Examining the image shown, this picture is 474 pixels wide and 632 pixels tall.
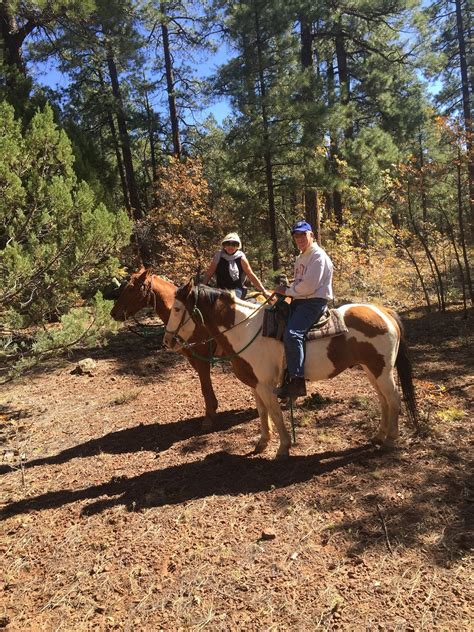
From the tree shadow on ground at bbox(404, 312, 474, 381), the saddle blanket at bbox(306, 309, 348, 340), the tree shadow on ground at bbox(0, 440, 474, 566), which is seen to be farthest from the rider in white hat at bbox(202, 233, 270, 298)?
the tree shadow on ground at bbox(404, 312, 474, 381)

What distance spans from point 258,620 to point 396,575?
3.14 ft

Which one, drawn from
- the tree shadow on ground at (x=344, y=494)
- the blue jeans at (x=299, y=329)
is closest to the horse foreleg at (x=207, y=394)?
the tree shadow on ground at (x=344, y=494)

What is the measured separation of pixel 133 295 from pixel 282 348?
243 cm

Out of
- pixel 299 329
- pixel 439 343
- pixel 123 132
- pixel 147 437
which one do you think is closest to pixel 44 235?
pixel 147 437

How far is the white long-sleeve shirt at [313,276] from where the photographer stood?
12.5 feet

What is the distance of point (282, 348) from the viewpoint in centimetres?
418

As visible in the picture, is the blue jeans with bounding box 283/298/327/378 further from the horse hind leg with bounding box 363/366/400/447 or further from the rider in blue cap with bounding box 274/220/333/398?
the horse hind leg with bounding box 363/366/400/447

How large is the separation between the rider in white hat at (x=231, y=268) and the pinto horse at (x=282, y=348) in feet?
3.75

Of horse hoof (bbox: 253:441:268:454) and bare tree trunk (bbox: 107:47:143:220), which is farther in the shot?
bare tree trunk (bbox: 107:47:143:220)

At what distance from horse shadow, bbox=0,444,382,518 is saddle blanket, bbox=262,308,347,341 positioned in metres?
1.31

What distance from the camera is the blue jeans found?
12.7 feet

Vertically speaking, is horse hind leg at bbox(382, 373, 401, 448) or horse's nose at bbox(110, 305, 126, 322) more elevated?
horse's nose at bbox(110, 305, 126, 322)

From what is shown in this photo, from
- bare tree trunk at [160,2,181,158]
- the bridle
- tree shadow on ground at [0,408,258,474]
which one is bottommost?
tree shadow on ground at [0,408,258,474]

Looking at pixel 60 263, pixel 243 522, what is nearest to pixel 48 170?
pixel 60 263
